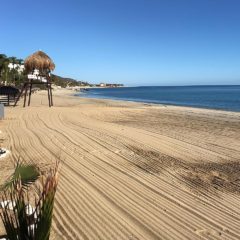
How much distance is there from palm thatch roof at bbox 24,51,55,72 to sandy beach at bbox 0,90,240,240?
12.4 m

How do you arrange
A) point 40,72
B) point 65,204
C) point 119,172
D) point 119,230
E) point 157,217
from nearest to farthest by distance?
1. point 119,230
2. point 157,217
3. point 65,204
4. point 119,172
5. point 40,72

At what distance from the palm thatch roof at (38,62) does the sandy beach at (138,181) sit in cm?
1244

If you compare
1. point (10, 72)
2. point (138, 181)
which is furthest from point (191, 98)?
point (138, 181)

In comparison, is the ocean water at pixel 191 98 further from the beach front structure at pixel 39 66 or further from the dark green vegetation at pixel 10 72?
the beach front structure at pixel 39 66

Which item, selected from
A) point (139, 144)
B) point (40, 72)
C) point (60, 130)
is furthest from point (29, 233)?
point (40, 72)

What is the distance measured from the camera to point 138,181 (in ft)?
23.0

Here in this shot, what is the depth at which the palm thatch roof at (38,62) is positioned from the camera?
24484 millimetres

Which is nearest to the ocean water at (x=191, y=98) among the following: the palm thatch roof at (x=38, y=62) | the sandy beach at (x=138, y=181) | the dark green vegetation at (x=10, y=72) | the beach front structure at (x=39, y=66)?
the dark green vegetation at (x=10, y=72)

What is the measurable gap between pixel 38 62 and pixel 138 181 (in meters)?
19.1

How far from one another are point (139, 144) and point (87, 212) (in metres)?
5.53

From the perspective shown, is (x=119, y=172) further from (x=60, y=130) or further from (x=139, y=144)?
(x=60, y=130)

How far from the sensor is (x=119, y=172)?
7582 mm

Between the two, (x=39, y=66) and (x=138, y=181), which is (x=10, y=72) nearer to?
(x=39, y=66)

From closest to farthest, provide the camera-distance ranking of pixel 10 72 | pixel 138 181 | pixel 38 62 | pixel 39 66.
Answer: pixel 138 181 < pixel 38 62 < pixel 39 66 < pixel 10 72
